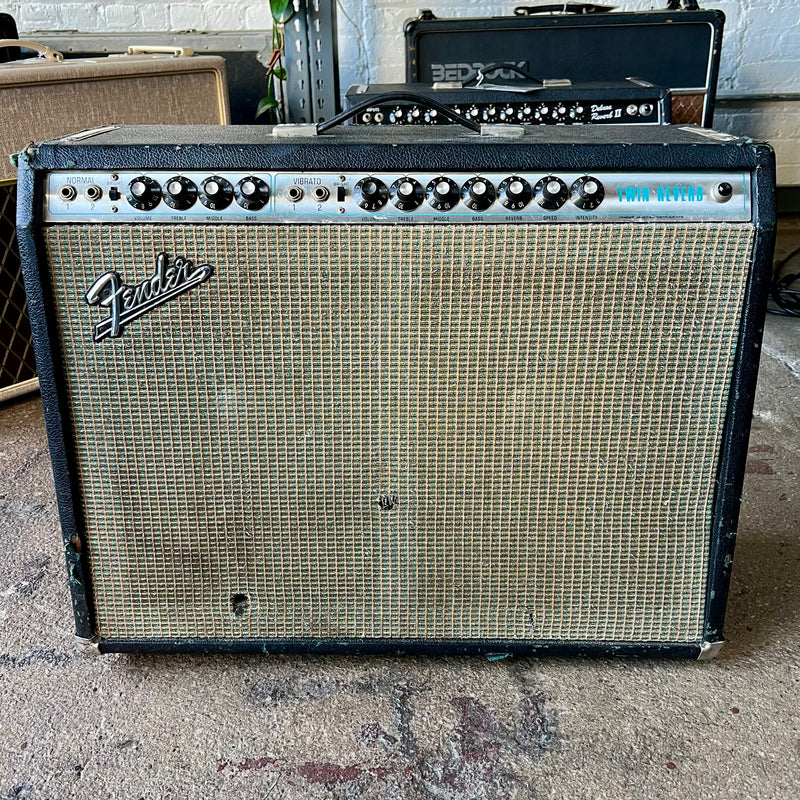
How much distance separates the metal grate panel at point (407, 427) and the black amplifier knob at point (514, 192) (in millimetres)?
28

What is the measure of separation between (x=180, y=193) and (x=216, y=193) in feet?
0.12

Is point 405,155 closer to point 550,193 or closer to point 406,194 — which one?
point 406,194

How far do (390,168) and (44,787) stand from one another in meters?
0.75

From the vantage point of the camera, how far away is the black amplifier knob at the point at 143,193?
2.89 feet

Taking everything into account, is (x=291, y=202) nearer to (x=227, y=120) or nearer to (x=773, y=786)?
(x=773, y=786)

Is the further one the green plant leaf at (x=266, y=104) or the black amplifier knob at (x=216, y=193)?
the green plant leaf at (x=266, y=104)

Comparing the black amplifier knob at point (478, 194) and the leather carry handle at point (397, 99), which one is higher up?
the leather carry handle at point (397, 99)

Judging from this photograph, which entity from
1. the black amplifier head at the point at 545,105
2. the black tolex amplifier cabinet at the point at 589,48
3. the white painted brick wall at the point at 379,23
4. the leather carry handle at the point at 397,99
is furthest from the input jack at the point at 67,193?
the white painted brick wall at the point at 379,23

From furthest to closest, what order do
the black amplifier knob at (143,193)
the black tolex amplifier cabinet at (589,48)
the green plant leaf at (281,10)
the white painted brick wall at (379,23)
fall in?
the white painted brick wall at (379,23) → the green plant leaf at (281,10) → the black tolex amplifier cabinet at (589,48) → the black amplifier knob at (143,193)

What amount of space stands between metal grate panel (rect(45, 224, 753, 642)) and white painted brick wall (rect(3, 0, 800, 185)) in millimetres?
2141

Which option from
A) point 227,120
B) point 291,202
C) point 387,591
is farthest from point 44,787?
point 227,120

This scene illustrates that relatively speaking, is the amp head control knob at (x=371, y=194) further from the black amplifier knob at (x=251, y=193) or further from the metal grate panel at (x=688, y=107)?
the metal grate panel at (x=688, y=107)

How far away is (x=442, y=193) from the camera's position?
2.91 ft

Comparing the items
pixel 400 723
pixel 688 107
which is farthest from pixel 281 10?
pixel 400 723
